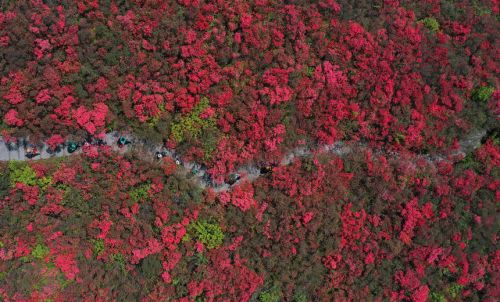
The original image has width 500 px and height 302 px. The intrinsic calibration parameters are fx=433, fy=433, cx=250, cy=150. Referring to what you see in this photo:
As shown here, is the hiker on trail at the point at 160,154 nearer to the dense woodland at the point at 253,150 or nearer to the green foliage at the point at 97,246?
the dense woodland at the point at 253,150

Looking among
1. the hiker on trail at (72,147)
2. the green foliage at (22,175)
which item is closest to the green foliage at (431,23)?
the hiker on trail at (72,147)

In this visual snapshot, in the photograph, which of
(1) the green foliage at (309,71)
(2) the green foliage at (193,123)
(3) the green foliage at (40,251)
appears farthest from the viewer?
(1) the green foliage at (309,71)

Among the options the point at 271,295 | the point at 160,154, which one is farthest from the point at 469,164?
the point at 160,154

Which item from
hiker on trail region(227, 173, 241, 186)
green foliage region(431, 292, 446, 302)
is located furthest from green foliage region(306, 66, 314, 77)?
green foliage region(431, 292, 446, 302)

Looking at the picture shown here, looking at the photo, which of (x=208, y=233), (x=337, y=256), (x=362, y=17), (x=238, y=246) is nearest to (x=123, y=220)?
(x=208, y=233)

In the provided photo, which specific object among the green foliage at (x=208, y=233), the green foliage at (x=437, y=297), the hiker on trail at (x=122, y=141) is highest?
the hiker on trail at (x=122, y=141)

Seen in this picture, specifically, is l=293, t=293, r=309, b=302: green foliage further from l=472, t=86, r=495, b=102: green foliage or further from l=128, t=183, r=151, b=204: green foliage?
l=472, t=86, r=495, b=102: green foliage

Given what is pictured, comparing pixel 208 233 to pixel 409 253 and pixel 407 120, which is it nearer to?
pixel 409 253
